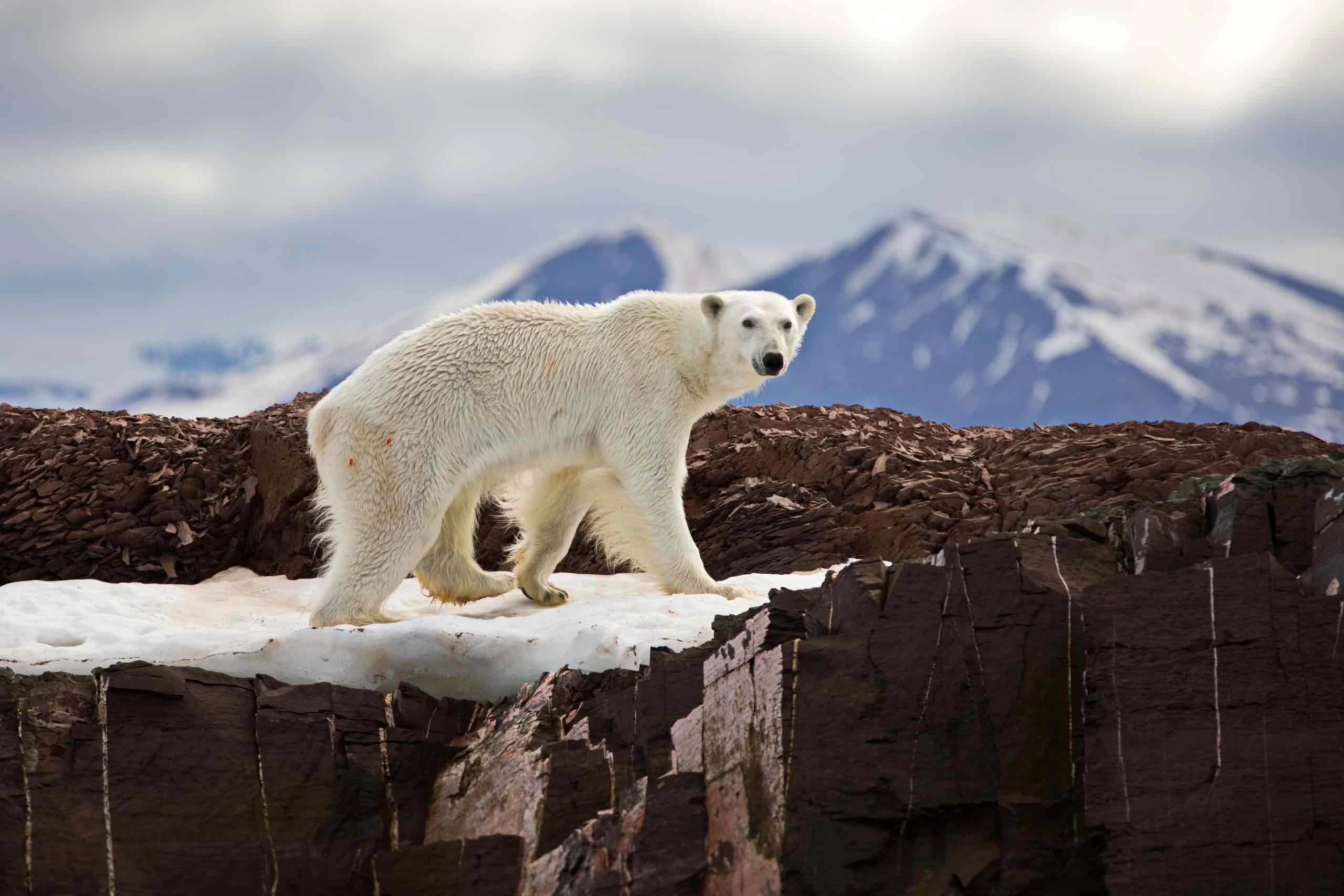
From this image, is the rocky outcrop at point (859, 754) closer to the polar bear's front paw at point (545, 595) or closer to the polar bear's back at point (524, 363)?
the polar bear's front paw at point (545, 595)

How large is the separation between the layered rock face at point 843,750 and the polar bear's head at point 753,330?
2866mm

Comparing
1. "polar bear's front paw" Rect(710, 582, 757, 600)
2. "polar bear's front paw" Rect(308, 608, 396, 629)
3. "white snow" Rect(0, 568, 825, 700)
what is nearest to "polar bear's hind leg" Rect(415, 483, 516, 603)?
"white snow" Rect(0, 568, 825, 700)

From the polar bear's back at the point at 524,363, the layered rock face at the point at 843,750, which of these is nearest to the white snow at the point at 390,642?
the layered rock face at the point at 843,750

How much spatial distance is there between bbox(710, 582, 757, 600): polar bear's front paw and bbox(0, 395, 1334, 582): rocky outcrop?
2.36 meters

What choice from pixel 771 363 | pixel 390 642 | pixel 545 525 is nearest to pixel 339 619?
pixel 390 642

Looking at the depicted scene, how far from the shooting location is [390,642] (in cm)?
834

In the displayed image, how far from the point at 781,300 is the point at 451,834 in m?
5.03

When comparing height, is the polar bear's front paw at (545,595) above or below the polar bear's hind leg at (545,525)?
below

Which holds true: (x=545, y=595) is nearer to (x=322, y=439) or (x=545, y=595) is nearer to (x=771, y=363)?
(x=322, y=439)

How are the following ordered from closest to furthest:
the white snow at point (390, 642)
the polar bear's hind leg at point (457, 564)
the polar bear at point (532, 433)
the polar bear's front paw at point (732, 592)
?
the white snow at point (390, 642) < the polar bear at point (532, 433) < the polar bear's front paw at point (732, 592) < the polar bear's hind leg at point (457, 564)

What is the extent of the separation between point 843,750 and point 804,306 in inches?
222

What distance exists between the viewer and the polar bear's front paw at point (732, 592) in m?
9.84

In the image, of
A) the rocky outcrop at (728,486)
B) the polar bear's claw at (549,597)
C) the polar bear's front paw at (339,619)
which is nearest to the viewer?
the polar bear's front paw at (339,619)

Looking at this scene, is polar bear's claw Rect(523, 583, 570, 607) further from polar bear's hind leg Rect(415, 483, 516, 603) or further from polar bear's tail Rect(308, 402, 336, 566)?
polar bear's tail Rect(308, 402, 336, 566)
